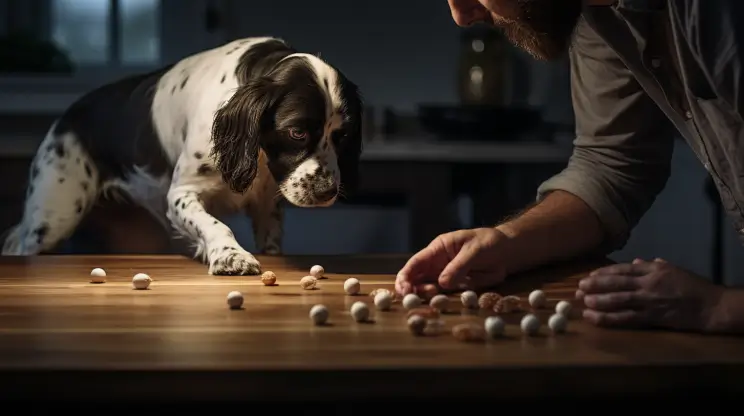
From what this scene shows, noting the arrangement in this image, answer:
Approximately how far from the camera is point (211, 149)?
6.29 feet

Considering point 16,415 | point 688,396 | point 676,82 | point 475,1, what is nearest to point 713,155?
point 676,82

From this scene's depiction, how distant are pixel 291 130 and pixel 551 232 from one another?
54 centimetres

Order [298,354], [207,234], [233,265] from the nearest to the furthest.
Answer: [298,354] < [233,265] < [207,234]

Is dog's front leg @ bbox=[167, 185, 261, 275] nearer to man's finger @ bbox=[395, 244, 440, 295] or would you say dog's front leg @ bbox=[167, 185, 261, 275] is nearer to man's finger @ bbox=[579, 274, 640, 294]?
man's finger @ bbox=[395, 244, 440, 295]

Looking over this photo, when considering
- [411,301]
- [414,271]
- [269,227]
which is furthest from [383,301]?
[269,227]

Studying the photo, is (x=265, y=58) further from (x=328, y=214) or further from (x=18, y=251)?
(x=328, y=214)

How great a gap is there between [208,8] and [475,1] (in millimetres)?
2238

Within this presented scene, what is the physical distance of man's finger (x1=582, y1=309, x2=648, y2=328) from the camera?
1.07 m

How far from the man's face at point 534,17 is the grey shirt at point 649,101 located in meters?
0.03

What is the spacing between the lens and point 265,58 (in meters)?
1.95

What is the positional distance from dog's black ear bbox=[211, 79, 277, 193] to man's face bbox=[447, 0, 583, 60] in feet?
1.69

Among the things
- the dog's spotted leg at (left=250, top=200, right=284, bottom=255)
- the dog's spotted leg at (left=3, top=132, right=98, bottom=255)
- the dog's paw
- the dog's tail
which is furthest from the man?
the dog's tail

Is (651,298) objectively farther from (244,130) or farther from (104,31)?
(104,31)

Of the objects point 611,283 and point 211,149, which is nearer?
point 611,283
